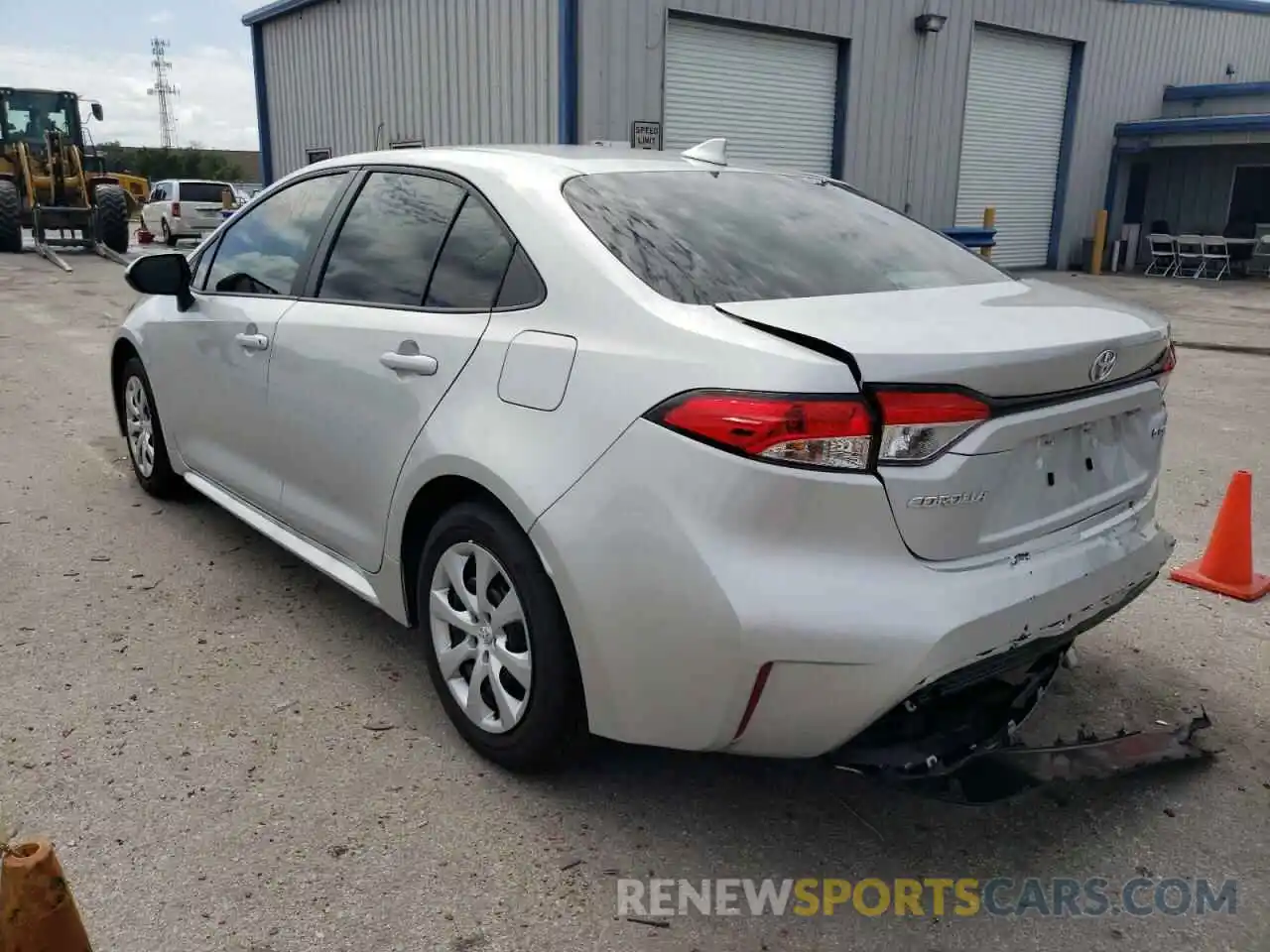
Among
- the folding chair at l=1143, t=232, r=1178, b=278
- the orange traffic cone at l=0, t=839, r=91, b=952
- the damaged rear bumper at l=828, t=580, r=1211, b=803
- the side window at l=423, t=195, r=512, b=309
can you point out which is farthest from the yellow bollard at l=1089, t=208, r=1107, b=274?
the orange traffic cone at l=0, t=839, r=91, b=952

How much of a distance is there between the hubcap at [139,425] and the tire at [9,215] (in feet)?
59.2

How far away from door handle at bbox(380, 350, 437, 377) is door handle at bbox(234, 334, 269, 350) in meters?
0.83

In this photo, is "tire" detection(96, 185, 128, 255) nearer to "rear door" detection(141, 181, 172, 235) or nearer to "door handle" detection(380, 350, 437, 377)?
"rear door" detection(141, 181, 172, 235)

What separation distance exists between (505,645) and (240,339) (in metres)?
1.84

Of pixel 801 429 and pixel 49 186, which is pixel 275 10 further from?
pixel 801 429

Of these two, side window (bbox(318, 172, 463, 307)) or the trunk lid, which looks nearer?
the trunk lid

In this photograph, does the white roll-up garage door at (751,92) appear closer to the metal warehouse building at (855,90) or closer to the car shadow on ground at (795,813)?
the metal warehouse building at (855,90)

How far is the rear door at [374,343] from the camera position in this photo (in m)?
2.87

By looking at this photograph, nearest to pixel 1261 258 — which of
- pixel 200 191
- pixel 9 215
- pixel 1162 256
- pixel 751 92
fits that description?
pixel 1162 256

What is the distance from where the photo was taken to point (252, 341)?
12.1 feet

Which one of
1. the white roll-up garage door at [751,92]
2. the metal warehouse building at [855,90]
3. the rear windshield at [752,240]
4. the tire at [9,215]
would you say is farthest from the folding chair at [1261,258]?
the tire at [9,215]

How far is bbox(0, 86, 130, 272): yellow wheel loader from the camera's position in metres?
20.4

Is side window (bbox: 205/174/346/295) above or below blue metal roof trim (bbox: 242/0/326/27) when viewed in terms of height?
below

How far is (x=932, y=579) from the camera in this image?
218cm
